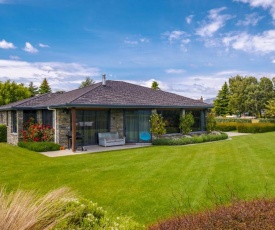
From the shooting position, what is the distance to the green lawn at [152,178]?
245 inches

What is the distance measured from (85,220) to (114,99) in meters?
13.3

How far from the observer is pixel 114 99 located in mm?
16547

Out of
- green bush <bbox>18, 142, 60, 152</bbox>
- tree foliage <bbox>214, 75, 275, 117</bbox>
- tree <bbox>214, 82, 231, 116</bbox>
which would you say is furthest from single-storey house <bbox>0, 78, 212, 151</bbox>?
tree foliage <bbox>214, 75, 275, 117</bbox>

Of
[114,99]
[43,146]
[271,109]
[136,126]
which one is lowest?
[43,146]

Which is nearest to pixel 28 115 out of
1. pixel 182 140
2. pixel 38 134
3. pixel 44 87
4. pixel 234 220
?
pixel 38 134

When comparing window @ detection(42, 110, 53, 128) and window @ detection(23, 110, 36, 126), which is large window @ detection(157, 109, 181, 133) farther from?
window @ detection(23, 110, 36, 126)

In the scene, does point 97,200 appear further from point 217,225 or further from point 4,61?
point 4,61

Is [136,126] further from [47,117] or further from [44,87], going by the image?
[44,87]

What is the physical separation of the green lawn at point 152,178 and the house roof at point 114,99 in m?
4.01

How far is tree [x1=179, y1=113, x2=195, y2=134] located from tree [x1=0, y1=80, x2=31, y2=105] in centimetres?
2284

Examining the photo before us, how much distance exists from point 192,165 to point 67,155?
251 inches

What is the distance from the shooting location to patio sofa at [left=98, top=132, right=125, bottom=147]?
51.8ft

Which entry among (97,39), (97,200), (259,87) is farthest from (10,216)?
(259,87)

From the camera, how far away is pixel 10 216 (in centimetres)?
298
